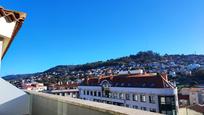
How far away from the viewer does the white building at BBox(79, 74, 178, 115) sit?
97.6ft

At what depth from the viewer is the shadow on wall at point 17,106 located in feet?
13.4

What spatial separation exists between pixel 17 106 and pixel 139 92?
29969mm

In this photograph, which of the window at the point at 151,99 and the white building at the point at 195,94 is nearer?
the window at the point at 151,99

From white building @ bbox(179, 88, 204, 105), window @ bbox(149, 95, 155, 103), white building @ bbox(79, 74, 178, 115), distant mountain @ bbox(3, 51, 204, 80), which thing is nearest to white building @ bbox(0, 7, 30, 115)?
white building @ bbox(79, 74, 178, 115)

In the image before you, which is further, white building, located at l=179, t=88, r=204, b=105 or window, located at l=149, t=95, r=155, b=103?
white building, located at l=179, t=88, r=204, b=105

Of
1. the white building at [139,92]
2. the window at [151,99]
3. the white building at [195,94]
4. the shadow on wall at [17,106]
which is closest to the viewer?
the shadow on wall at [17,106]

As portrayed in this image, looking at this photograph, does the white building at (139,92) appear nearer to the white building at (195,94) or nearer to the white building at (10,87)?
the white building at (195,94)

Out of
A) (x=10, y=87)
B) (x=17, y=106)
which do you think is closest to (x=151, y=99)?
(x=17, y=106)

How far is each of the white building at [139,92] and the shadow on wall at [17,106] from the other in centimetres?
2530

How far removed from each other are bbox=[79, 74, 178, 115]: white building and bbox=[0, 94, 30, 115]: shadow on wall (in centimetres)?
2530

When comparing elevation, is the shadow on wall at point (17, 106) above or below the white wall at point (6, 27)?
below

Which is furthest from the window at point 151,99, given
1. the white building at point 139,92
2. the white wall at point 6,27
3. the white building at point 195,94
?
the white wall at point 6,27

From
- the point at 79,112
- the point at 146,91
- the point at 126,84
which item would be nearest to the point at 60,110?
the point at 79,112

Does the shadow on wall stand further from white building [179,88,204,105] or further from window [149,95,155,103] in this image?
white building [179,88,204,105]
